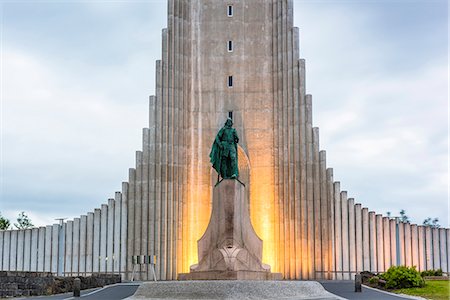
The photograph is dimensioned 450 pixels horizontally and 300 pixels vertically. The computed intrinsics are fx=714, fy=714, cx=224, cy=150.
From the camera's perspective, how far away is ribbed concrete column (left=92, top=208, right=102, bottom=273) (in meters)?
40.3

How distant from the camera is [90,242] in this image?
40656 mm

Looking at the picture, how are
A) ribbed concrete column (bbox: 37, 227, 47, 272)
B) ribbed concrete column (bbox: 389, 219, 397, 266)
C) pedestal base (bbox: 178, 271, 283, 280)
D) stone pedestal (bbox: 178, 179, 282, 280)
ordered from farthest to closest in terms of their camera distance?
ribbed concrete column (bbox: 37, 227, 47, 272)
ribbed concrete column (bbox: 389, 219, 397, 266)
stone pedestal (bbox: 178, 179, 282, 280)
pedestal base (bbox: 178, 271, 283, 280)

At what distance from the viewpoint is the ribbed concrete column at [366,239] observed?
39.6 meters

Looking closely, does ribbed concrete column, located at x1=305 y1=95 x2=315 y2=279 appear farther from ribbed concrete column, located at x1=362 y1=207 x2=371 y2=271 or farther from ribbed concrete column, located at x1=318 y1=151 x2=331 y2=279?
ribbed concrete column, located at x1=362 y1=207 x2=371 y2=271

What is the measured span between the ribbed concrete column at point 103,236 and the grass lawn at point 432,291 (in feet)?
59.8

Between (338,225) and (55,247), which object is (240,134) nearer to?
(338,225)

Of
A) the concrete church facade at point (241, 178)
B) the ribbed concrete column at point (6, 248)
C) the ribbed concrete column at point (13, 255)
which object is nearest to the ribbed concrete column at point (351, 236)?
the concrete church facade at point (241, 178)

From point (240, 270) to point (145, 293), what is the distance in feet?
16.0

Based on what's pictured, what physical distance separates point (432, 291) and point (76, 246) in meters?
21.5

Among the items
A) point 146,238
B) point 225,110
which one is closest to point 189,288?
point 146,238

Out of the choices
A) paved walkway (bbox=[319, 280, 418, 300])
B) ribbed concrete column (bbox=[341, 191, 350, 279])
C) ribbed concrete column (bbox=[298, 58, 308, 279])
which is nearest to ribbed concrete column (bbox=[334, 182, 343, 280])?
ribbed concrete column (bbox=[341, 191, 350, 279])

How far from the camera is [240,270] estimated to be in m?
26.6

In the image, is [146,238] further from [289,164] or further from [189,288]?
[189,288]

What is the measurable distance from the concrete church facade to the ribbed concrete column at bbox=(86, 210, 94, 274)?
6 cm
